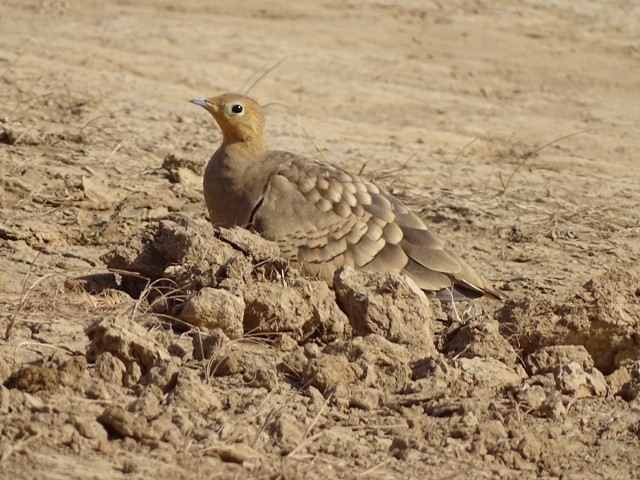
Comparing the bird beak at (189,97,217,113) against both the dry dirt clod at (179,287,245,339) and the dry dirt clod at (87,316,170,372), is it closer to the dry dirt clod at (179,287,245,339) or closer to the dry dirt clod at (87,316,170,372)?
the dry dirt clod at (179,287,245,339)

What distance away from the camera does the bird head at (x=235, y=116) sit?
20.7ft

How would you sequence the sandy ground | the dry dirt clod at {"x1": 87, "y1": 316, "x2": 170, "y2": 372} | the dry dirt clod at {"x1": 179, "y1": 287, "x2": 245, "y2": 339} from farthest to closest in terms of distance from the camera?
1. the dry dirt clod at {"x1": 179, "y1": 287, "x2": 245, "y2": 339}
2. the dry dirt clod at {"x1": 87, "y1": 316, "x2": 170, "y2": 372}
3. the sandy ground

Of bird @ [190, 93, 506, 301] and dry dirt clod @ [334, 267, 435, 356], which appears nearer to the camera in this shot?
dry dirt clod @ [334, 267, 435, 356]

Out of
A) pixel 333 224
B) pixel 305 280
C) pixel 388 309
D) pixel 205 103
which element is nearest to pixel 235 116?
pixel 205 103

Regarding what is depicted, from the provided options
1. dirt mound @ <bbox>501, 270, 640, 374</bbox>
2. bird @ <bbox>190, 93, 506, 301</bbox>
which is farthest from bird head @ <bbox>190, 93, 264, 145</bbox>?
dirt mound @ <bbox>501, 270, 640, 374</bbox>

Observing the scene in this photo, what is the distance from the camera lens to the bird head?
6316mm

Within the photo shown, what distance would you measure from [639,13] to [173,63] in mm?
5032

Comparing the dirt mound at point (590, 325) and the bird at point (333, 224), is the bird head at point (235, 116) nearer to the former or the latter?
the bird at point (333, 224)

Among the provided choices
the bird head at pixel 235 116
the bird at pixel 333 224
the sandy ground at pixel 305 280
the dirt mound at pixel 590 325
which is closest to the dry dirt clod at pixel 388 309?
the sandy ground at pixel 305 280

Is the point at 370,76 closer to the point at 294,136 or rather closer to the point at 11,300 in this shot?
the point at 294,136

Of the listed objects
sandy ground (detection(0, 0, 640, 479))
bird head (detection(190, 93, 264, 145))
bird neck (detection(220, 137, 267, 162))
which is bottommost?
sandy ground (detection(0, 0, 640, 479))

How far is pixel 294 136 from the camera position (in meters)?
9.04

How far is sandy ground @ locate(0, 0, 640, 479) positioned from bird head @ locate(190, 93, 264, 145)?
71 cm

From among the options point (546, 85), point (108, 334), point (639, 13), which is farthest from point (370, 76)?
point (108, 334)
